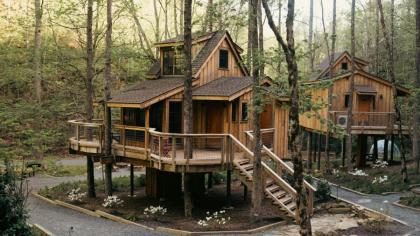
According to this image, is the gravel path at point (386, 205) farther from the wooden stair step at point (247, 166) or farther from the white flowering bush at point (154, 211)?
the white flowering bush at point (154, 211)

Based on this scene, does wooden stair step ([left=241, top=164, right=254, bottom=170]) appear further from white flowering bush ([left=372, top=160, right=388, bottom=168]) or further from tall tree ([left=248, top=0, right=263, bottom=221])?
white flowering bush ([left=372, top=160, right=388, bottom=168])

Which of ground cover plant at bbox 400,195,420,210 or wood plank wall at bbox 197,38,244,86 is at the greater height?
wood plank wall at bbox 197,38,244,86

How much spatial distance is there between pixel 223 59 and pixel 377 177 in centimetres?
1116

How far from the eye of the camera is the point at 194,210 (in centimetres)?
1870

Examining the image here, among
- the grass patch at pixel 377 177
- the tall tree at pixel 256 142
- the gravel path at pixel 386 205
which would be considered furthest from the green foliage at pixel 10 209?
the grass patch at pixel 377 177

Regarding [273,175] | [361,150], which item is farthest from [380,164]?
[273,175]

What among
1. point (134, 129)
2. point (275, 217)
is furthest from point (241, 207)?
point (134, 129)

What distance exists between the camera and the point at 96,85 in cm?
3912

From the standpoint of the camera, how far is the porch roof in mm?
18203

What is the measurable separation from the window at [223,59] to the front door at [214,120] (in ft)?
9.30

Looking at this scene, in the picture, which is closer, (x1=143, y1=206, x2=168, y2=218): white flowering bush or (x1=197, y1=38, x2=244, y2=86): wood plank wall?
(x1=143, y1=206, x2=168, y2=218): white flowering bush

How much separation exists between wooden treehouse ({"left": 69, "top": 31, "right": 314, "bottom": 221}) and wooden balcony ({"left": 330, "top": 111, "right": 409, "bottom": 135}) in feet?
21.7

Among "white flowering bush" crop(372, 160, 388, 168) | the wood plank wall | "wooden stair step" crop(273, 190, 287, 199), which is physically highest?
the wood plank wall

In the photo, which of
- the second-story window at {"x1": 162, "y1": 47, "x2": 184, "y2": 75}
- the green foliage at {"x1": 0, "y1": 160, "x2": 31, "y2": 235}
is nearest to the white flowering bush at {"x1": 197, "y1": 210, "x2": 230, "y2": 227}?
the green foliage at {"x1": 0, "y1": 160, "x2": 31, "y2": 235}
